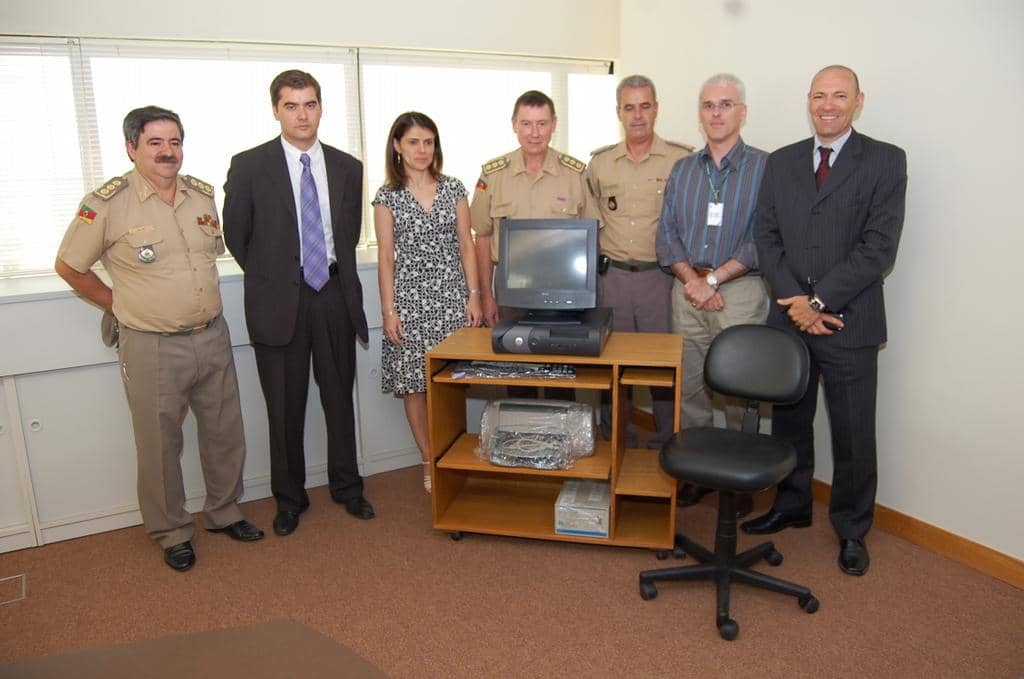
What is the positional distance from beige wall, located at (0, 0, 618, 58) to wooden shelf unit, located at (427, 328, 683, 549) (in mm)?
1952

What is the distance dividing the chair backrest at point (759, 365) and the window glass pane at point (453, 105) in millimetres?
2362

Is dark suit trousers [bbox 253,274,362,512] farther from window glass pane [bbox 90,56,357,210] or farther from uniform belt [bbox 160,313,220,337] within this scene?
window glass pane [bbox 90,56,357,210]

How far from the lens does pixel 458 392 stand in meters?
3.53

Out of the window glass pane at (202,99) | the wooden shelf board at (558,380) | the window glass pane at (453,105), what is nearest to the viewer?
the wooden shelf board at (558,380)

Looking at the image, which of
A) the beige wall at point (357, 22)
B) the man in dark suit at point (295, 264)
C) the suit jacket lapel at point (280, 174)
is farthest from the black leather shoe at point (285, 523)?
the beige wall at point (357, 22)

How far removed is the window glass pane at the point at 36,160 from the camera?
3.70 metres

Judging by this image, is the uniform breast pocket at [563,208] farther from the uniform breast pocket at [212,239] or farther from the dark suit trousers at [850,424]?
the uniform breast pocket at [212,239]

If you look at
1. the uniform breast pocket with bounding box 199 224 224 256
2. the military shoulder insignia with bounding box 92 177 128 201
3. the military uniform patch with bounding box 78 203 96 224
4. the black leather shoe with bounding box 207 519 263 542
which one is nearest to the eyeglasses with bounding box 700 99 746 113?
the uniform breast pocket with bounding box 199 224 224 256

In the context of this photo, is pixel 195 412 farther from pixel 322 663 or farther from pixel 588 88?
pixel 588 88

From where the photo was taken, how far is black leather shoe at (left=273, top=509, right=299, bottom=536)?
340 centimetres

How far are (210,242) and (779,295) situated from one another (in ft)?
7.51

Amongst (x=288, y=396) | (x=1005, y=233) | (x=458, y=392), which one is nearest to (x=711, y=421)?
(x=458, y=392)

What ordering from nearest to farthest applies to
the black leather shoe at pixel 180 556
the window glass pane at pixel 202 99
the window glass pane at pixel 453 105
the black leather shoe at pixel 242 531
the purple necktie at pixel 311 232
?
the black leather shoe at pixel 180 556, the purple necktie at pixel 311 232, the black leather shoe at pixel 242 531, the window glass pane at pixel 202 99, the window glass pane at pixel 453 105

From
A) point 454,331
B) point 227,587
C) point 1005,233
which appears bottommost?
point 227,587
